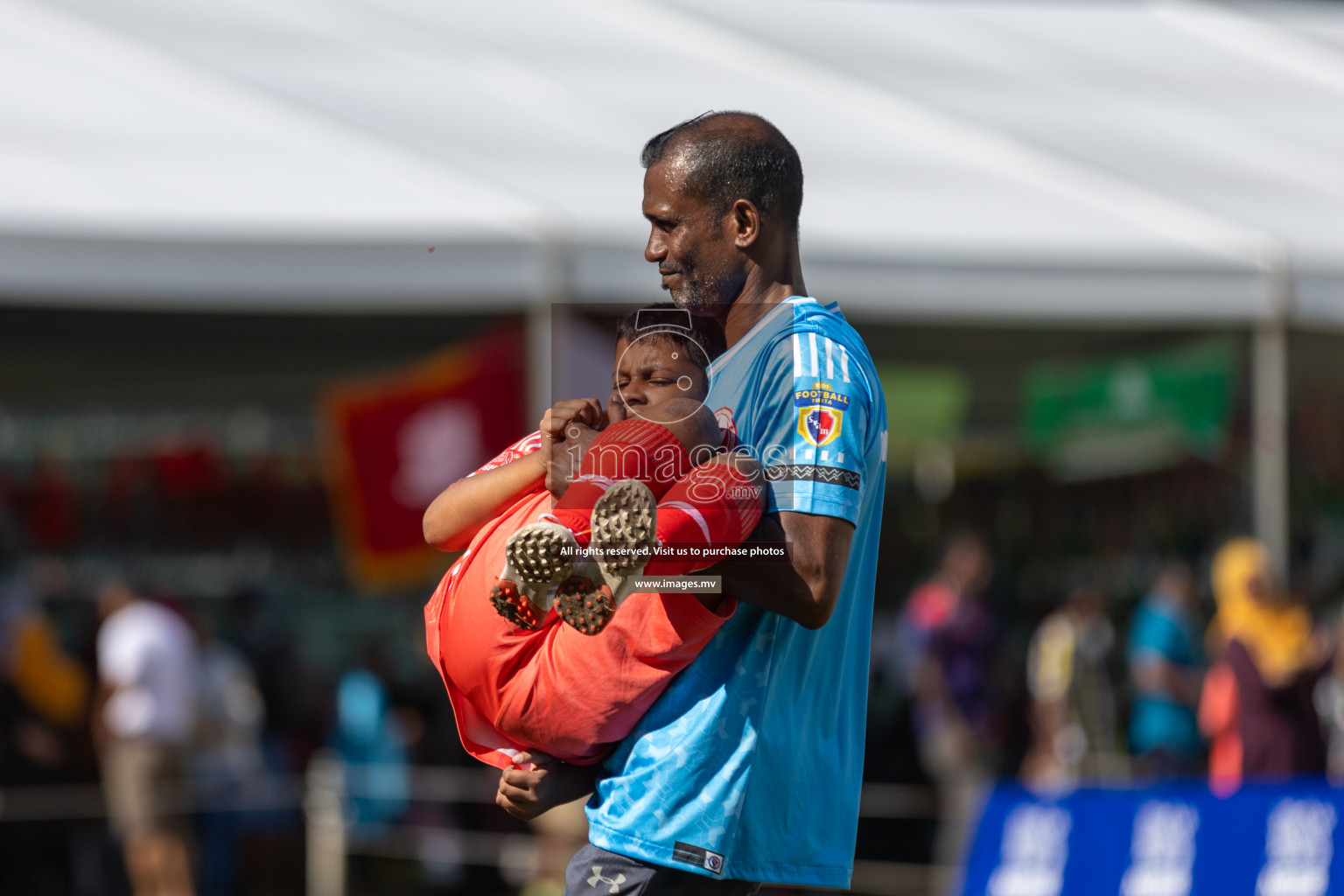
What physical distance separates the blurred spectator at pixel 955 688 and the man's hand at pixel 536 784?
22.2ft

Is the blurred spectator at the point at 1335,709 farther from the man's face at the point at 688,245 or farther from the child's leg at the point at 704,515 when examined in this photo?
the child's leg at the point at 704,515

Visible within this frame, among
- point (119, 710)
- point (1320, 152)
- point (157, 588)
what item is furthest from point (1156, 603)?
point (157, 588)

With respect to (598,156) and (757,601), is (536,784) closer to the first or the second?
(757,601)

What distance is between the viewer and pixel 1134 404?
8203 millimetres

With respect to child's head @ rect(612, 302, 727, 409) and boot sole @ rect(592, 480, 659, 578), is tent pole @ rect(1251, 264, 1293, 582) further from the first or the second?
boot sole @ rect(592, 480, 659, 578)

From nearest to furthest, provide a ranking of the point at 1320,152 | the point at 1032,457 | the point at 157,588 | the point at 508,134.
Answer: the point at 508,134 → the point at 1320,152 → the point at 157,588 → the point at 1032,457

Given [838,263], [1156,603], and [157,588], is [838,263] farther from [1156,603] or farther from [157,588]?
[157,588]

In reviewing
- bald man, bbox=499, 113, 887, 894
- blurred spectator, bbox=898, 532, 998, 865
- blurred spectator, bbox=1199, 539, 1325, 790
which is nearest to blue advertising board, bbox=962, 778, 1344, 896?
blurred spectator, bbox=1199, 539, 1325, 790

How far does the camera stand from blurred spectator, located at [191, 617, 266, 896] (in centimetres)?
889

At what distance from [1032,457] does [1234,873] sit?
8150mm

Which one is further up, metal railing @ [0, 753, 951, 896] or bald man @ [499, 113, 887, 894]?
bald man @ [499, 113, 887, 894]

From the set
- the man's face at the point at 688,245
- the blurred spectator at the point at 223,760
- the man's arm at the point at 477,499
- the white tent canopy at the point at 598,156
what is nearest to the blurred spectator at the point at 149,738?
the blurred spectator at the point at 223,760

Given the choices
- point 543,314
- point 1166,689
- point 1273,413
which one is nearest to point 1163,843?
point 1273,413

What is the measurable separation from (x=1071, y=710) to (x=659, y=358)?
8.12 m
